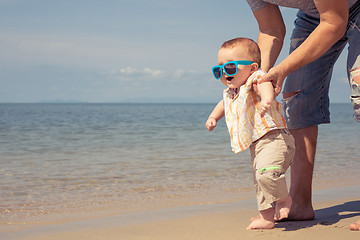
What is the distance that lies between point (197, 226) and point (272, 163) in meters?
0.75

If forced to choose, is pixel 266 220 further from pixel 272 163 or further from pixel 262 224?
pixel 272 163

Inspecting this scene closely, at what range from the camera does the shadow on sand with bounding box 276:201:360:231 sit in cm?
270

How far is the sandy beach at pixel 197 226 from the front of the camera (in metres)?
2.51

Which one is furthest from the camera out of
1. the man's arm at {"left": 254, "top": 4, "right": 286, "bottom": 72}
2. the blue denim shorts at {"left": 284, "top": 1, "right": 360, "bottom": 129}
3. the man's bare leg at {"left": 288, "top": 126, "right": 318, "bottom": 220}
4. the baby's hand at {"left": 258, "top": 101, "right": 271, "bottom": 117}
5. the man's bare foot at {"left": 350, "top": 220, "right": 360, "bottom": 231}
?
the man's bare leg at {"left": 288, "top": 126, "right": 318, "bottom": 220}

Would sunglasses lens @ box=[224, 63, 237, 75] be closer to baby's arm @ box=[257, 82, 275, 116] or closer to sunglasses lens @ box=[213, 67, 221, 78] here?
sunglasses lens @ box=[213, 67, 221, 78]

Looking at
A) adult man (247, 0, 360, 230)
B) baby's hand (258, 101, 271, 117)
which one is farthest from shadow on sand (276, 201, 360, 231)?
baby's hand (258, 101, 271, 117)

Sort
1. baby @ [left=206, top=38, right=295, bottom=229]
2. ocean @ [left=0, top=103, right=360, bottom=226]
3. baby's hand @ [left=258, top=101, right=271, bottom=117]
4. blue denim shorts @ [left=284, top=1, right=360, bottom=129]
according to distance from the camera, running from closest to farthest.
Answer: baby's hand @ [left=258, top=101, right=271, bottom=117] < baby @ [left=206, top=38, right=295, bottom=229] < blue denim shorts @ [left=284, top=1, right=360, bottom=129] < ocean @ [left=0, top=103, right=360, bottom=226]

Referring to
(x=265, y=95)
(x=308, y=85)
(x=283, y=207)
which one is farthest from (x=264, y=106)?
(x=308, y=85)

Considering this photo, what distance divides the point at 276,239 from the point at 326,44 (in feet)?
3.54

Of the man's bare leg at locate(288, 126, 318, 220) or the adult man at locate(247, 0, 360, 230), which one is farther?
the man's bare leg at locate(288, 126, 318, 220)

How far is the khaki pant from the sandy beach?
0.22 meters

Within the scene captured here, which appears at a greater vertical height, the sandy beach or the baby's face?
the baby's face

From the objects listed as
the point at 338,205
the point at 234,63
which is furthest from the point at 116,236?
the point at 338,205

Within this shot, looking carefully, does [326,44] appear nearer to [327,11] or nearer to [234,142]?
[327,11]
